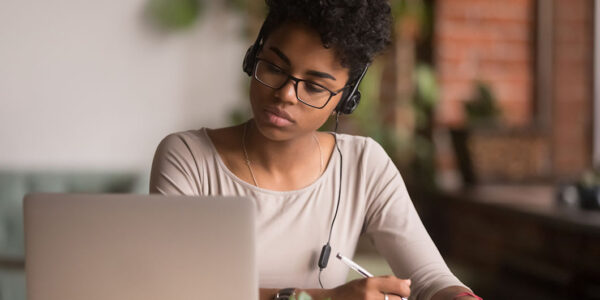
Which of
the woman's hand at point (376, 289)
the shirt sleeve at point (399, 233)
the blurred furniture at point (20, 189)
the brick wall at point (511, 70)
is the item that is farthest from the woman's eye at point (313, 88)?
the brick wall at point (511, 70)

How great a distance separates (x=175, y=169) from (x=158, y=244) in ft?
1.51

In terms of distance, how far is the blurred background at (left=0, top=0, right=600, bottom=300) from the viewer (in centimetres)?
311

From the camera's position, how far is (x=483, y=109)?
124 inches

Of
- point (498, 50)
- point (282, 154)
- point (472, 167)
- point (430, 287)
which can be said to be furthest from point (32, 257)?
point (498, 50)

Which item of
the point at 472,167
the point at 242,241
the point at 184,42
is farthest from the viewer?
the point at 184,42

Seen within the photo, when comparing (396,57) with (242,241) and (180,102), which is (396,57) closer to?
(180,102)

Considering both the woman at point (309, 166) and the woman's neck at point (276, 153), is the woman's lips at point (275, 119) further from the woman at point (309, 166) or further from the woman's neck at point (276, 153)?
the woman's neck at point (276, 153)

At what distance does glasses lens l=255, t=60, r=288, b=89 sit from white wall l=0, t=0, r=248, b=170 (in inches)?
92.6

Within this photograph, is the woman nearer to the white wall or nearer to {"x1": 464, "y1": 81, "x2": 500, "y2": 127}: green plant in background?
{"x1": 464, "y1": 81, "x2": 500, "y2": 127}: green plant in background

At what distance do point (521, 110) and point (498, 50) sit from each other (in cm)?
37

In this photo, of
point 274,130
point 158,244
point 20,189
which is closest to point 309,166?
point 274,130

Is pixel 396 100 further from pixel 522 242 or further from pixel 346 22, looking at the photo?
pixel 346 22

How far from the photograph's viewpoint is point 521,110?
140 inches

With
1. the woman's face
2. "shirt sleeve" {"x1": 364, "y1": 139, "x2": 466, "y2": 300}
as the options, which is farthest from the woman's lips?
"shirt sleeve" {"x1": 364, "y1": 139, "x2": 466, "y2": 300}
